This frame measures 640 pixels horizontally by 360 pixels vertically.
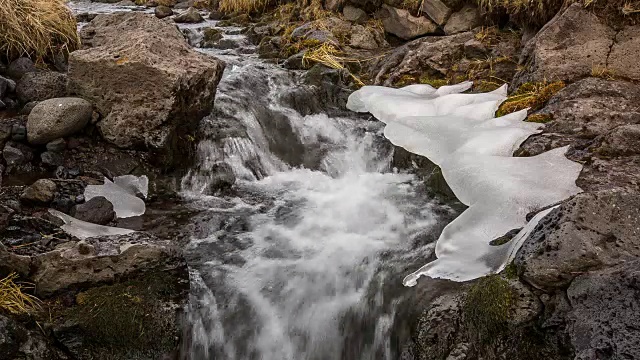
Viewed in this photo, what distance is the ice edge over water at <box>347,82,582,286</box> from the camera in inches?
140

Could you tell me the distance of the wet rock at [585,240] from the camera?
105 inches

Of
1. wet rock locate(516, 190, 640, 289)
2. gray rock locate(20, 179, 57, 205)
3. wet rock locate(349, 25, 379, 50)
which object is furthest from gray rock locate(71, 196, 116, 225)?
wet rock locate(349, 25, 379, 50)

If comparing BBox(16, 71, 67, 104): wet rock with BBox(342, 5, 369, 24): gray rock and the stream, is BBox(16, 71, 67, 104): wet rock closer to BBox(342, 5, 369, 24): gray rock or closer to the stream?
the stream

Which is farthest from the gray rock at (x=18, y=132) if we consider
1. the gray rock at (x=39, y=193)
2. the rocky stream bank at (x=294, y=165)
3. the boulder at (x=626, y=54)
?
the boulder at (x=626, y=54)

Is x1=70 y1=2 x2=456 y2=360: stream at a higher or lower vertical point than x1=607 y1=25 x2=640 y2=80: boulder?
lower

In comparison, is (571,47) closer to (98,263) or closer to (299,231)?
(299,231)

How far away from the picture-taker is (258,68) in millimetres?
8320

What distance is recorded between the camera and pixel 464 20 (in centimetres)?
864

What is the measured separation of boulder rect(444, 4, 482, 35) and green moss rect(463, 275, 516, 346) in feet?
21.6

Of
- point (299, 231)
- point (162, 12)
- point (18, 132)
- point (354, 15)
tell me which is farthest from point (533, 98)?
point (162, 12)

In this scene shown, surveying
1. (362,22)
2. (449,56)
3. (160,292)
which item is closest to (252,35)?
(362,22)

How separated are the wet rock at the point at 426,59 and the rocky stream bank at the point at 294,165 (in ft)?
0.08

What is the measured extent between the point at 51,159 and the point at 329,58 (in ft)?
16.0

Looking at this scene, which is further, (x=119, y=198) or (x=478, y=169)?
(x=119, y=198)
